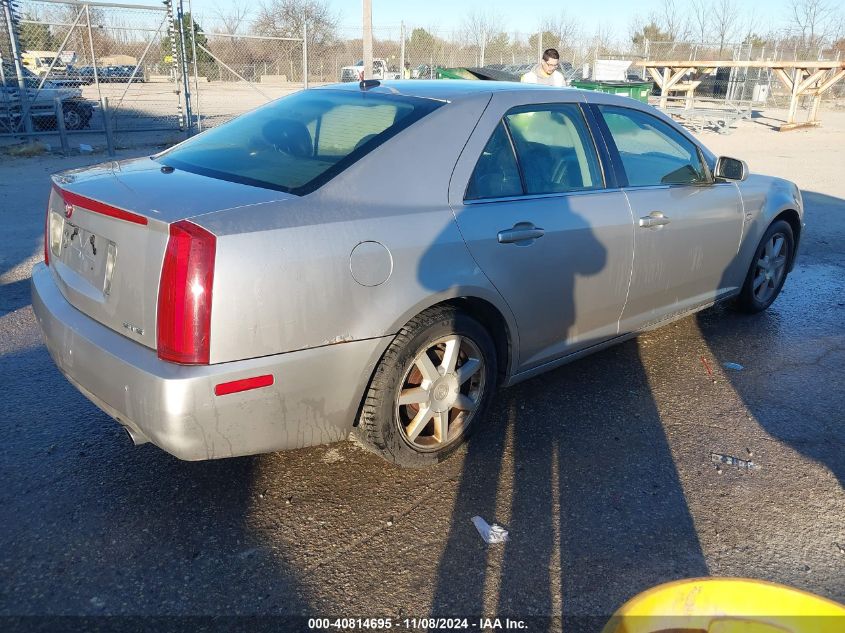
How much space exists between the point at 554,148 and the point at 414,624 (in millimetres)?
2418

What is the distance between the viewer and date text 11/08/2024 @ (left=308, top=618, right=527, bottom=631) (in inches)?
91.7

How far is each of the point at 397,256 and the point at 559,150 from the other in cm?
137

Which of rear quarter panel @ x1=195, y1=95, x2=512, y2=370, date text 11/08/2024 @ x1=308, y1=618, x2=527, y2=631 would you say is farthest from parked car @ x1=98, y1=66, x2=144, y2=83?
date text 11/08/2024 @ x1=308, y1=618, x2=527, y2=631

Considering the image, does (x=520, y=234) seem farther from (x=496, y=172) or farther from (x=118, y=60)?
(x=118, y=60)

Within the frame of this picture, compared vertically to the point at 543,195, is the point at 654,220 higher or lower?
lower

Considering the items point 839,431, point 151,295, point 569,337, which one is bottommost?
point 839,431

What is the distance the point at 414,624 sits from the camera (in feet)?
7.70

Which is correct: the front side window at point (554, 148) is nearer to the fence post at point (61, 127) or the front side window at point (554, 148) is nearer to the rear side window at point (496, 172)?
the rear side window at point (496, 172)

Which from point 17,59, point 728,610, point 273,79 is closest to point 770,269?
point 728,610

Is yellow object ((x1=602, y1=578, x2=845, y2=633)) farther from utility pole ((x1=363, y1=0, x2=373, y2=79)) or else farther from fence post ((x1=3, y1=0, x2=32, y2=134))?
fence post ((x1=3, y1=0, x2=32, y2=134))

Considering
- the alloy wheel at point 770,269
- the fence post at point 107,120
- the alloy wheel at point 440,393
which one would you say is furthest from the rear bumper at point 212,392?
the fence post at point 107,120

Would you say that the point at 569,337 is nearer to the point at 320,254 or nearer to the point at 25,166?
the point at 320,254

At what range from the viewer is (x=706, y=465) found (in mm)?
Result: 3365

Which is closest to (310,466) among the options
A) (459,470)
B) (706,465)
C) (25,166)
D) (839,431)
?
(459,470)
